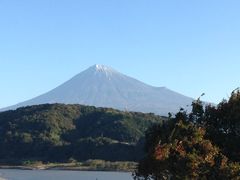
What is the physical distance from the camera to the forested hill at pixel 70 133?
79750mm

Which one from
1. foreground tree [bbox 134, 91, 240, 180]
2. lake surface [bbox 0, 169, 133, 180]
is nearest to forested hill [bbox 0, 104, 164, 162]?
lake surface [bbox 0, 169, 133, 180]

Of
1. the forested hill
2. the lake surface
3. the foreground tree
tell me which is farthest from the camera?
the forested hill

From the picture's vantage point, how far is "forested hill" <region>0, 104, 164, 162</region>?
79.8m

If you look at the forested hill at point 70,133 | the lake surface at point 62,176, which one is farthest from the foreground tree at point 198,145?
the forested hill at point 70,133

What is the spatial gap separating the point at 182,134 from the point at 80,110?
84146 millimetres

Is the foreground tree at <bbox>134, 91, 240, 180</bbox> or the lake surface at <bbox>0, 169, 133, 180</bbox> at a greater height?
the foreground tree at <bbox>134, 91, 240, 180</bbox>

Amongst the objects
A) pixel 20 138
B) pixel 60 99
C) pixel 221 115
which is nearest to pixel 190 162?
pixel 221 115

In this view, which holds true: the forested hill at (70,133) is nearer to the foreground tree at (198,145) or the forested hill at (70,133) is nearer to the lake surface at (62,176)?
the lake surface at (62,176)

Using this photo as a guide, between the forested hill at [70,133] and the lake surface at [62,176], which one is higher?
the forested hill at [70,133]

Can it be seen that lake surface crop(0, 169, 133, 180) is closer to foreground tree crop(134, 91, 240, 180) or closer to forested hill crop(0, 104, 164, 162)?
forested hill crop(0, 104, 164, 162)

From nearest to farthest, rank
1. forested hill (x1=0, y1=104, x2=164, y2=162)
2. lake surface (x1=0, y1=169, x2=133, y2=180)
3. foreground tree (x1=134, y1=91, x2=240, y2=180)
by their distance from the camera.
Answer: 1. foreground tree (x1=134, y1=91, x2=240, y2=180)
2. lake surface (x1=0, y1=169, x2=133, y2=180)
3. forested hill (x1=0, y1=104, x2=164, y2=162)

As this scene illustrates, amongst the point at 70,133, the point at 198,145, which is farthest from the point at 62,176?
the point at 198,145

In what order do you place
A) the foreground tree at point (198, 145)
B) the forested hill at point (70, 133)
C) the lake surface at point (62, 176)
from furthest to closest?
the forested hill at point (70, 133)
the lake surface at point (62, 176)
the foreground tree at point (198, 145)

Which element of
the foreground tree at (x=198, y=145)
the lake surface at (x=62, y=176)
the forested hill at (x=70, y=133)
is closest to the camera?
the foreground tree at (x=198, y=145)
